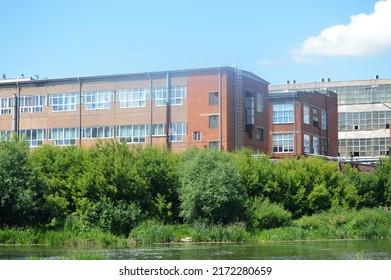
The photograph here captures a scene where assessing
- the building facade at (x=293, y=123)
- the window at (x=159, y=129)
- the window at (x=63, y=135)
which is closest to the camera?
the window at (x=159, y=129)

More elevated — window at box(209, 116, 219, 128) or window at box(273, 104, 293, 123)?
window at box(273, 104, 293, 123)

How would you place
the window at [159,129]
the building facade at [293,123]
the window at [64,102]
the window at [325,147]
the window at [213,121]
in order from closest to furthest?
the window at [213,121] → the window at [159,129] → the window at [64,102] → the building facade at [293,123] → the window at [325,147]

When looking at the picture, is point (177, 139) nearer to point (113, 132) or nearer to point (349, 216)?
point (113, 132)

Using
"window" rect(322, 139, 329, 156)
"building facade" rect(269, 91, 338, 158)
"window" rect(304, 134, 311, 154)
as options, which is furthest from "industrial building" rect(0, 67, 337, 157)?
"window" rect(322, 139, 329, 156)

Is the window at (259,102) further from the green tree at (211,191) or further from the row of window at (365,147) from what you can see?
the row of window at (365,147)

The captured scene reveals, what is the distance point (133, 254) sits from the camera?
39031mm

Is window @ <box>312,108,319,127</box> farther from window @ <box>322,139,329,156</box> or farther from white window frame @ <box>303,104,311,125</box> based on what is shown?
window @ <box>322,139,329,156</box>

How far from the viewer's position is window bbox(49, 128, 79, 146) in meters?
79.2

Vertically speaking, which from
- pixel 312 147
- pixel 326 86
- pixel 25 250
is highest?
pixel 326 86

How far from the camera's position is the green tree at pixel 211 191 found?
53.4 m

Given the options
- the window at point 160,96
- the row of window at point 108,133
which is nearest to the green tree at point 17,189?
the row of window at point 108,133

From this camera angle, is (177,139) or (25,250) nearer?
(25,250)
